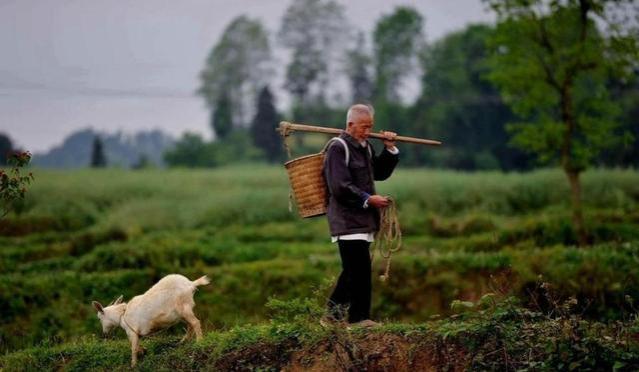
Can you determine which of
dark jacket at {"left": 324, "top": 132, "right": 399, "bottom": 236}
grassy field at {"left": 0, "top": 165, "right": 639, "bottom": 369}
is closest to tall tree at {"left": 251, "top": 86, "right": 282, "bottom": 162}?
grassy field at {"left": 0, "top": 165, "right": 639, "bottom": 369}

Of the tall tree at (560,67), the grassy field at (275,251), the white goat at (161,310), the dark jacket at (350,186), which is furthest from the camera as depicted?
the tall tree at (560,67)

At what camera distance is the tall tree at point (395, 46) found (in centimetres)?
5766

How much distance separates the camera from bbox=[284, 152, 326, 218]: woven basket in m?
8.87

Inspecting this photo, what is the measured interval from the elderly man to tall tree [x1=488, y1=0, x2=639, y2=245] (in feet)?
42.3

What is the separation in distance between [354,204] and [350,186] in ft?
0.71

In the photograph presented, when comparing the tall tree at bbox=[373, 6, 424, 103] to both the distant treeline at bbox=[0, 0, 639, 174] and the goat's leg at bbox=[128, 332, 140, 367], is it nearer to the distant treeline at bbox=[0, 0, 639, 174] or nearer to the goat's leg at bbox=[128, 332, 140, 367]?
the distant treeline at bbox=[0, 0, 639, 174]

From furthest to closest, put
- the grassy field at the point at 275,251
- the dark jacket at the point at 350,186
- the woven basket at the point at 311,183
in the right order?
the grassy field at the point at 275,251
the woven basket at the point at 311,183
the dark jacket at the point at 350,186

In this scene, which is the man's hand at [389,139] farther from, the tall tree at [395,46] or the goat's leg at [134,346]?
the tall tree at [395,46]

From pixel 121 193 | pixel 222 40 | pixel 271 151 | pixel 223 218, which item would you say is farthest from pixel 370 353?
pixel 222 40

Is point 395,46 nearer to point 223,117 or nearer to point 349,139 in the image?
point 223,117

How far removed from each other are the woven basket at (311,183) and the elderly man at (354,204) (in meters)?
0.12

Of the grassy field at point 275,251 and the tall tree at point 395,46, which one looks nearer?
the grassy field at point 275,251

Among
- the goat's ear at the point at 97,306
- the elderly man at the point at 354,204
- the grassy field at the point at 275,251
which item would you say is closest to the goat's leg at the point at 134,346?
the goat's ear at the point at 97,306

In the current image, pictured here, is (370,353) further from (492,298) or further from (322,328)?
(492,298)
